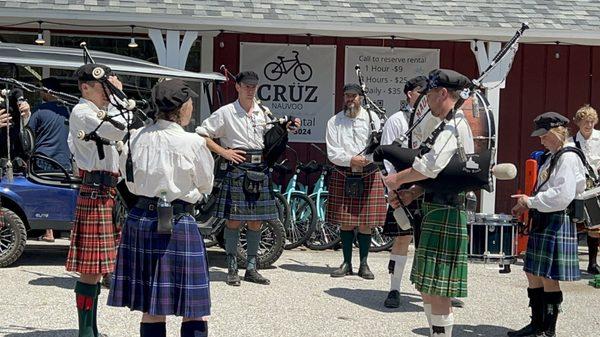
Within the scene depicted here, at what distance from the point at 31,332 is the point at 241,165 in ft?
8.12

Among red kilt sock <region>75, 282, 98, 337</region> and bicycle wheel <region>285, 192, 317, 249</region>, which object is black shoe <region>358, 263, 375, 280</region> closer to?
bicycle wheel <region>285, 192, 317, 249</region>

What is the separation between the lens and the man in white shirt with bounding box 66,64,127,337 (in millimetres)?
5203

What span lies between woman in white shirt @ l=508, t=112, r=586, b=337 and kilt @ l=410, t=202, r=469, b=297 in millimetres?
1076

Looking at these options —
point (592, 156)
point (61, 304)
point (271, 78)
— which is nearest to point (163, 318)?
point (61, 304)

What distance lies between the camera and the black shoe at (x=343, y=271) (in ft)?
26.6

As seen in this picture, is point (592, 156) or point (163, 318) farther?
point (592, 156)

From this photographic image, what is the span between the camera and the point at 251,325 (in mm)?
6090

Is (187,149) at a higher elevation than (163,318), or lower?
higher

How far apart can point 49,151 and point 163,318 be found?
4200mm

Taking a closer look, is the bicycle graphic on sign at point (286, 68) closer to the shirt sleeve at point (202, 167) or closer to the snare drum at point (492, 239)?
the snare drum at point (492, 239)

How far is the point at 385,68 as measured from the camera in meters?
11.4

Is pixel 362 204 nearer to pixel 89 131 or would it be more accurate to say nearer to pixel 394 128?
pixel 394 128

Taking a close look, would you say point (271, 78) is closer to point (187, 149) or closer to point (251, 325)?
point (251, 325)

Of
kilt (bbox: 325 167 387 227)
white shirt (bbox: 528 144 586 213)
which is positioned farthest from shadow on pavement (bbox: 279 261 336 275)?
white shirt (bbox: 528 144 586 213)
